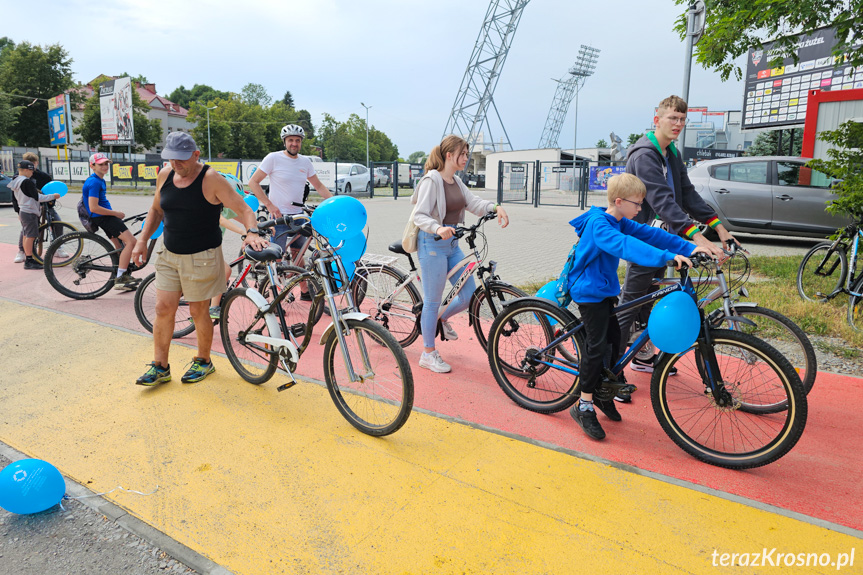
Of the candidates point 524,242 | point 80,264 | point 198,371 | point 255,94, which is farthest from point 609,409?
point 255,94

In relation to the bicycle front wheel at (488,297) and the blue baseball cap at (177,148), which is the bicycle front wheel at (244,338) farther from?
the bicycle front wheel at (488,297)

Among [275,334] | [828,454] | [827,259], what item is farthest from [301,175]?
[827,259]

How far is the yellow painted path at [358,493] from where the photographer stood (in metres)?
2.44

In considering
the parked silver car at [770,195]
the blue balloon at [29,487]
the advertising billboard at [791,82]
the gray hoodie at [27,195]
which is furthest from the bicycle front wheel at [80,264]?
the advertising billboard at [791,82]

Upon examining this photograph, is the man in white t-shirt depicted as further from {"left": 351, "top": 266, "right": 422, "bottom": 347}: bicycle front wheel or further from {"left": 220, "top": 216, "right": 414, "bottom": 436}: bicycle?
{"left": 220, "top": 216, "right": 414, "bottom": 436}: bicycle

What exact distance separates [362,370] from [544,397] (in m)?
1.32

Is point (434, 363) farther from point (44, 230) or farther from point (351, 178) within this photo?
point (351, 178)

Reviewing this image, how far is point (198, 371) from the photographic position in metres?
4.38

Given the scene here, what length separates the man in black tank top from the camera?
3.88 meters

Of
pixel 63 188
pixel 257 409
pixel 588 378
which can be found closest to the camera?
pixel 588 378

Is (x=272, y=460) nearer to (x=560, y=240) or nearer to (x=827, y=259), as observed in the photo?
(x=827, y=259)

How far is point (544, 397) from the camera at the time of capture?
12.8 feet

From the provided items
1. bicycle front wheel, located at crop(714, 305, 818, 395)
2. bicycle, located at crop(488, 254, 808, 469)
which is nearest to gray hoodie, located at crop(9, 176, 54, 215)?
bicycle, located at crop(488, 254, 808, 469)

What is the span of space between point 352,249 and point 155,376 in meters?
1.85
